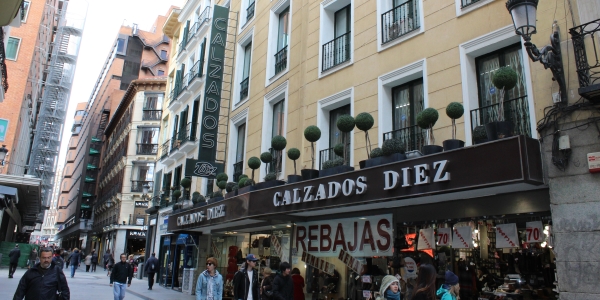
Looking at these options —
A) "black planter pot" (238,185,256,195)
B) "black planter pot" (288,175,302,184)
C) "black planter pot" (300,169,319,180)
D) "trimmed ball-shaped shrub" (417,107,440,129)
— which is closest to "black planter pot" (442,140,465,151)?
"trimmed ball-shaped shrub" (417,107,440,129)

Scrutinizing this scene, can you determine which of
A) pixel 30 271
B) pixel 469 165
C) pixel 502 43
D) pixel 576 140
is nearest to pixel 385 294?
pixel 469 165

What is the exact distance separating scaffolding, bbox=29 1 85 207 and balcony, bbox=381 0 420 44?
3452 cm

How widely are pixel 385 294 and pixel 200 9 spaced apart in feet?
71.7

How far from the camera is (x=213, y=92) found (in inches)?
745

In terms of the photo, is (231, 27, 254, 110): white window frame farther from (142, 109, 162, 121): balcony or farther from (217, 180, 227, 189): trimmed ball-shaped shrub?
(142, 109, 162, 121): balcony

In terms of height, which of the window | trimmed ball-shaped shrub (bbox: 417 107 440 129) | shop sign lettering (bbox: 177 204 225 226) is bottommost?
shop sign lettering (bbox: 177 204 225 226)

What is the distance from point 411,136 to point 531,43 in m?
3.77

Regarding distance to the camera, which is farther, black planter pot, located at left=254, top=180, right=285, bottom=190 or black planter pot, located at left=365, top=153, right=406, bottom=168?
black planter pot, located at left=254, top=180, right=285, bottom=190

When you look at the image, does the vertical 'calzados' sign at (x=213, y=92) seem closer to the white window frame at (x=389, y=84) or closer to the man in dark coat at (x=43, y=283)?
the white window frame at (x=389, y=84)

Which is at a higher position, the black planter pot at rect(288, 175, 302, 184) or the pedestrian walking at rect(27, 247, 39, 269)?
the black planter pot at rect(288, 175, 302, 184)

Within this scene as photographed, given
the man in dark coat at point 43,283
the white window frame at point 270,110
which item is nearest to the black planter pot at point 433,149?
the man in dark coat at point 43,283

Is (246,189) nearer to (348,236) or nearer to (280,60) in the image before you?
(348,236)

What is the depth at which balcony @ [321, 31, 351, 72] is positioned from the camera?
13094 mm

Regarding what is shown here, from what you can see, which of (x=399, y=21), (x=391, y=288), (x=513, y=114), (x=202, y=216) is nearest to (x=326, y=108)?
(x=399, y=21)
